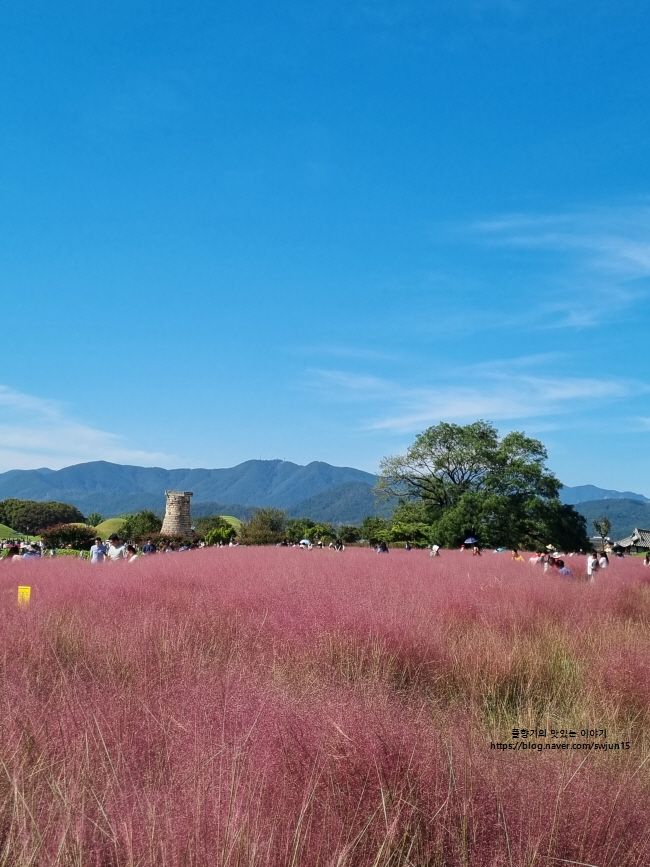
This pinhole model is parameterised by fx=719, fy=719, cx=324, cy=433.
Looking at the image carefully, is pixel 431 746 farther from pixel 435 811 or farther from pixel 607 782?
pixel 607 782

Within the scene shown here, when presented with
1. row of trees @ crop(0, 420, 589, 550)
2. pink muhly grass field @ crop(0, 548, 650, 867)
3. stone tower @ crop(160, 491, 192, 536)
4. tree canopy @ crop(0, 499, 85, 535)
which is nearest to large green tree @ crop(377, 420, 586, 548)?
row of trees @ crop(0, 420, 589, 550)

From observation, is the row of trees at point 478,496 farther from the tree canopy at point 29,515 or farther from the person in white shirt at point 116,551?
the tree canopy at point 29,515

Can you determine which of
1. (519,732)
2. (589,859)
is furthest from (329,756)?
(519,732)

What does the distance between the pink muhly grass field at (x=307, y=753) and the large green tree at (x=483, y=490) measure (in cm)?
3511

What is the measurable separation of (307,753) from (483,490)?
135ft

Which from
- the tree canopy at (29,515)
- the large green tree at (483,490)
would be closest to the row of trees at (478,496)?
the large green tree at (483,490)

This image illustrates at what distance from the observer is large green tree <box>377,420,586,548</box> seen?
133 ft

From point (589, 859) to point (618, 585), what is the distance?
9.26m

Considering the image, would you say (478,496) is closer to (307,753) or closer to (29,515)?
(307,753)

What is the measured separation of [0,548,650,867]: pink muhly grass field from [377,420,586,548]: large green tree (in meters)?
35.1

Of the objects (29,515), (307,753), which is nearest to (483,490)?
(307,753)

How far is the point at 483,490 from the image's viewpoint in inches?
1677

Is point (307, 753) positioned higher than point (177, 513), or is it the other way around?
point (177, 513)

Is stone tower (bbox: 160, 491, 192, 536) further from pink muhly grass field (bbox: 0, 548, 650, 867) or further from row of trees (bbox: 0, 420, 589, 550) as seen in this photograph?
pink muhly grass field (bbox: 0, 548, 650, 867)
